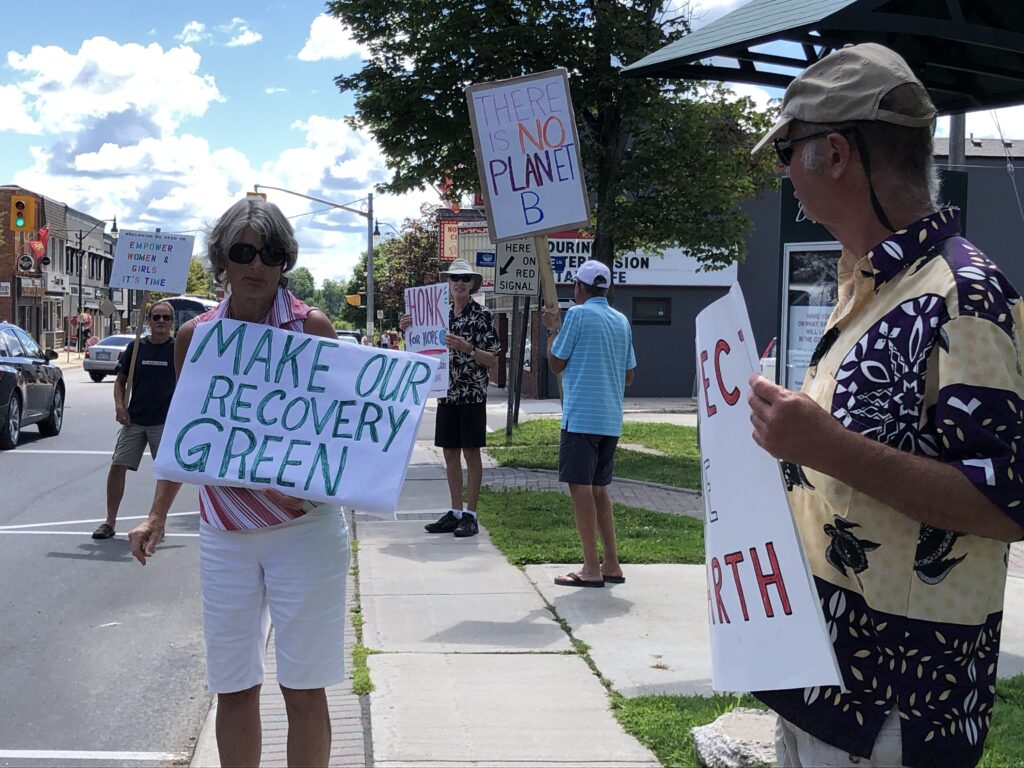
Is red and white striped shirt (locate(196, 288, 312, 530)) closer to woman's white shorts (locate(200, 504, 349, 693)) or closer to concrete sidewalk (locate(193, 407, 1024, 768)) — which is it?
woman's white shorts (locate(200, 504, 349, 693))

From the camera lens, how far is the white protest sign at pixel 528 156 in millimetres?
7273

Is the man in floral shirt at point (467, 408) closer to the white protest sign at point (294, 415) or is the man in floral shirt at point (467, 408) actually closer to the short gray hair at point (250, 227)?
the short gray hair at point (250, 227)

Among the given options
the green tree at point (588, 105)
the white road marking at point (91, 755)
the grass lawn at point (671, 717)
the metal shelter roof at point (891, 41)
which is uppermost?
the green tree at point (588, 105)

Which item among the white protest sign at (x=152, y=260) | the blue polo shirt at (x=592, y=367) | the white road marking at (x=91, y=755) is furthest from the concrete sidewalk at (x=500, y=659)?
the white protest sign at (x=152, y=260)

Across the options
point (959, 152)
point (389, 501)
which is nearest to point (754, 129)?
point (959, 152)

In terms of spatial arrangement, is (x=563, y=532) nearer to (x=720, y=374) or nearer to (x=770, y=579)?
(x=720, y=374)

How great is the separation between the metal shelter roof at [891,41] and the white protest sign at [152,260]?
7.95 m

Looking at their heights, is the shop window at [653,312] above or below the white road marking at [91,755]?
above

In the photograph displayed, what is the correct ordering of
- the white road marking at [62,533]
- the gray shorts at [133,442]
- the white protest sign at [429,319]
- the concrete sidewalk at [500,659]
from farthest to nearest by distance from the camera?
the white protest sign at [429,319]
the white road marking at [62,533]
the gray shorts at [133,442]
the concrete sidewalk at [500,659]

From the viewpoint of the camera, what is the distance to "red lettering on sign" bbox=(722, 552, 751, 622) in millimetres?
2076

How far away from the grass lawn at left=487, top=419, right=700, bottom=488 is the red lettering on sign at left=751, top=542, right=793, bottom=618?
9951mm

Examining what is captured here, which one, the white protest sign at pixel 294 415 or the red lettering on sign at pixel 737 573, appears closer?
the red lettering on sign at pixel 737 573

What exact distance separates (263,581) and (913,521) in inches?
85.8

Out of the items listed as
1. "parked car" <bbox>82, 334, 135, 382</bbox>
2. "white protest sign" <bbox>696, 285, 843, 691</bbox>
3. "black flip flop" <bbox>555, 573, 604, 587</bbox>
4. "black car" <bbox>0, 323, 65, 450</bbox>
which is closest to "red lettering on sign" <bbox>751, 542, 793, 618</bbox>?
"white protest sign" <bbox>696, 285, 843, 691</bbox>
